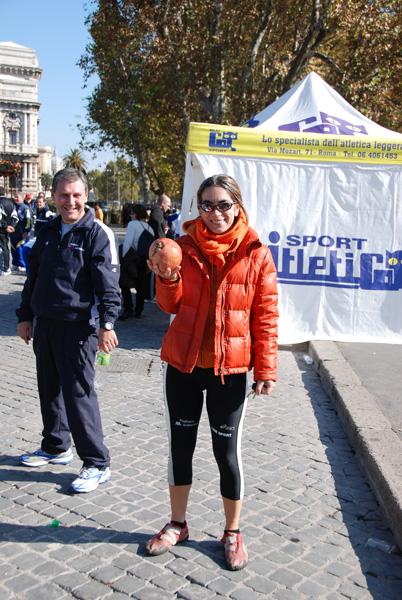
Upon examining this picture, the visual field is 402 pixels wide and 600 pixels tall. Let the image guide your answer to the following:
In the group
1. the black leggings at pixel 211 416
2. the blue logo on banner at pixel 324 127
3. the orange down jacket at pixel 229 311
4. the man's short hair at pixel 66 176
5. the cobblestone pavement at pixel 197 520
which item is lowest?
the cobblestone pavement at pixel 197 520

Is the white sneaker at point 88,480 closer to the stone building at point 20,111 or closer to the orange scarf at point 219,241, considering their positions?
the orange scarf at point 219,241

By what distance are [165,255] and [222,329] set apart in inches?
18.9

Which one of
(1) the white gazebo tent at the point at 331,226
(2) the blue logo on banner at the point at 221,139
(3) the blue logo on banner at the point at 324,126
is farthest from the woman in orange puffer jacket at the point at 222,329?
(3) the blue logo on banner at the point at 324,126

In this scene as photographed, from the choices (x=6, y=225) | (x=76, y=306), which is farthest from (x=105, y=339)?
(x=6, y=225)

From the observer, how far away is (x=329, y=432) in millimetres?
5113

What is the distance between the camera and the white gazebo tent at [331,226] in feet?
25.4

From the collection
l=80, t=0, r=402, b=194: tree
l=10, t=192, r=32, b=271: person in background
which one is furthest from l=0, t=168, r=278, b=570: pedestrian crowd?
l=80, t=0, r=402, b=194: tree

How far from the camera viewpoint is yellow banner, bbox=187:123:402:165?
7.52 meters

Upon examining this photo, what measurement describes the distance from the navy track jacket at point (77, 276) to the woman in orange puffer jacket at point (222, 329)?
0.79 metres

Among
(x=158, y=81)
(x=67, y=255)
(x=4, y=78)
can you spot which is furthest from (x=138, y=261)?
(x=4, y=78)

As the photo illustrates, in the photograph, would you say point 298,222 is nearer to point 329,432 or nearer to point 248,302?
point 329,432

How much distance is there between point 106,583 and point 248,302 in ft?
4.94

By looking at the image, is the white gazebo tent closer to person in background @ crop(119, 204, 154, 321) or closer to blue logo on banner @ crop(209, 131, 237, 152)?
blue logo on banner @ crop(209, 131, 237, 152)

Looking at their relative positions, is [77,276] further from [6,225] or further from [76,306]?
Answer: [6,225]
